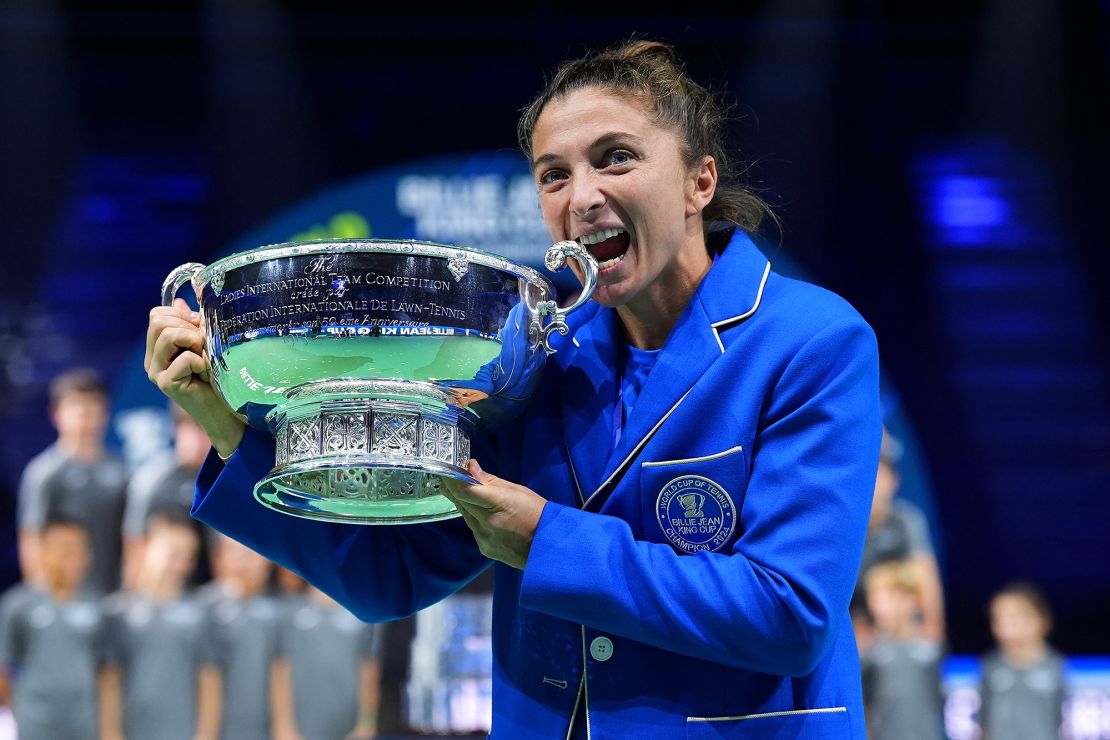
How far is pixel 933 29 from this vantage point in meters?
4.19

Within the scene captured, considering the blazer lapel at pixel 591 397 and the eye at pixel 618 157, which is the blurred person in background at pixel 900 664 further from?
the eye at pixel 618 157

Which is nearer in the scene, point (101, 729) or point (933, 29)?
point (101, 729)

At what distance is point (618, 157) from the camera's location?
121 centimetres

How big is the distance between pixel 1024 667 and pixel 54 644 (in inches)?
121

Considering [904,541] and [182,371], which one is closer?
[182,371]

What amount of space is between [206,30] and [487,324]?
3.46m

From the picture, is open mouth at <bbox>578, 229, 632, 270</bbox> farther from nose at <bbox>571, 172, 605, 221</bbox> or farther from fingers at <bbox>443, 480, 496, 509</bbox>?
fingers at <bbox>443, 480, 496, 509</bbox>

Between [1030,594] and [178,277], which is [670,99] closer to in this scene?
[178,277]

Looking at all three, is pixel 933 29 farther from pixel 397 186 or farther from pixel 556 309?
pixel 556 309

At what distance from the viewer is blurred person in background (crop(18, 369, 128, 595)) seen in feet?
12.6

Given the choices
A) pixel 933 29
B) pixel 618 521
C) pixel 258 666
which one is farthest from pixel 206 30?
pixel 618 521

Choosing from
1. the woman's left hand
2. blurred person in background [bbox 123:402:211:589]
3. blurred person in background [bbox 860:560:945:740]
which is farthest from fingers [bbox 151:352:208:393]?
blurred person in background [bbox 860:560:945:740]

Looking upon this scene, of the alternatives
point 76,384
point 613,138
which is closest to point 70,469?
point 76,384

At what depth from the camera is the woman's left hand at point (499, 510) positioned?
1.03 metres
